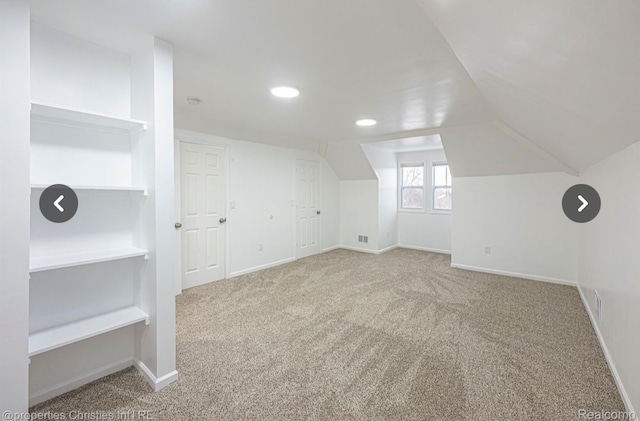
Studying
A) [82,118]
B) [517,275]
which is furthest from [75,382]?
[517,275]

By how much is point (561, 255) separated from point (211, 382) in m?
4.64

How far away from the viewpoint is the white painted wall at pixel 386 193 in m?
5.74

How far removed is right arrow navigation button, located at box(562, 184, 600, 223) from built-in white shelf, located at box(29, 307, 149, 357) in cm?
250

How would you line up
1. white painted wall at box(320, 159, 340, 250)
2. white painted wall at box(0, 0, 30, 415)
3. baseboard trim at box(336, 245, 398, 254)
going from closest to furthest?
white painted wall at box(0, 0, 30, 415) < baseboard trim at box(336, 245, 398, 254) < white painted wall at box(320, 159, 340, 250)

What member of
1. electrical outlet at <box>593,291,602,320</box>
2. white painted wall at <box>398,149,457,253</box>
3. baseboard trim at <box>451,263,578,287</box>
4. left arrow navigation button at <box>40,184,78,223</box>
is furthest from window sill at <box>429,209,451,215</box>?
left arrow navigation button at <box>40,184,78,223</box>

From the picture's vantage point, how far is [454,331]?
2617 millimetres

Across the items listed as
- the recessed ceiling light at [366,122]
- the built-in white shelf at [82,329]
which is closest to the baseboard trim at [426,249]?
the recessed ceiling light at [366,122]

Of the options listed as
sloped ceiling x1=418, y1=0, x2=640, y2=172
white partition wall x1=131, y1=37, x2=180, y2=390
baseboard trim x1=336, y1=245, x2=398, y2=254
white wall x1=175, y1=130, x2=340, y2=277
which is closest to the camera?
sloped ceiling x1=418, y1=0, x2=640, y2=172

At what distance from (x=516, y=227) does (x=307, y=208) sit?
11.5 feet

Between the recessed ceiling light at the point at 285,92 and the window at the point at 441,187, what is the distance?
434cm

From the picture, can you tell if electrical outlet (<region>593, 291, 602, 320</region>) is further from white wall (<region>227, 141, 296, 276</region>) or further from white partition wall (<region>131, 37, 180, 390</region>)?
white wall (<region>227, 141, 296, 276</region>)

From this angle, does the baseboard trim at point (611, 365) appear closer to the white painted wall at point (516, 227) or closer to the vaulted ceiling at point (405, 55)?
the white painted wall at point (516, 227)

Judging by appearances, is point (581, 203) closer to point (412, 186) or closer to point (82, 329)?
point (82, 329)

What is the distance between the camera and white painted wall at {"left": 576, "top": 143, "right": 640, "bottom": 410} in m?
1.64
